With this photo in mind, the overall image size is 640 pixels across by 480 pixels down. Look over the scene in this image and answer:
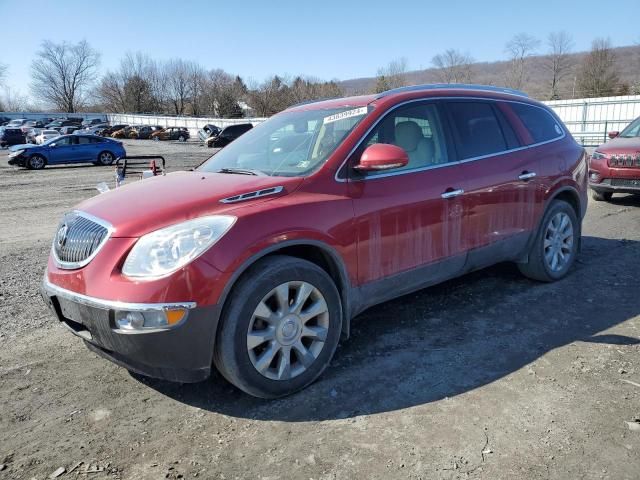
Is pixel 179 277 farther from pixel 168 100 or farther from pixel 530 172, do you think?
pixel 168 100

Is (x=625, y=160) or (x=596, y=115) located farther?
(x=596, y=115)

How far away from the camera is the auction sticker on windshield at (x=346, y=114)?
12.2 feet

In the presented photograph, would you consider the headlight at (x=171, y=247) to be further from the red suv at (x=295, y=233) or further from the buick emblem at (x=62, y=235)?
the buick emblem at (x=62, y=235)

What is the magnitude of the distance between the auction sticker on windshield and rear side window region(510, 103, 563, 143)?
6.23ft

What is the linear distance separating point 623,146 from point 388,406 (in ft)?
27.8

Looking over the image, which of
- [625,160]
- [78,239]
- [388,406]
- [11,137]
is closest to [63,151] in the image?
[11,137]

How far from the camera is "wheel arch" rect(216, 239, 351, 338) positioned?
9.89 ft

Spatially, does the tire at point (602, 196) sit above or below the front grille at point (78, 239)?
below

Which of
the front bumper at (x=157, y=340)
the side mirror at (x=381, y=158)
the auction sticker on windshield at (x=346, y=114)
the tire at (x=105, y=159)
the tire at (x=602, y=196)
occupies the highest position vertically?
the auction sticker on windshield at (x=346, y=114)

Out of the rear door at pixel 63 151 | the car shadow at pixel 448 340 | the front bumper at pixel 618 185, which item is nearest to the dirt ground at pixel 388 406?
the car shadow at pixel 448 340

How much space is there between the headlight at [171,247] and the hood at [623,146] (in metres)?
8.69

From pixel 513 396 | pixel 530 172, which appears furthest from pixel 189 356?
pixel 530 172

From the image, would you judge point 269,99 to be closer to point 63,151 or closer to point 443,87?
point 63,151

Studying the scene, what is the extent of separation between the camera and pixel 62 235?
3.23m
